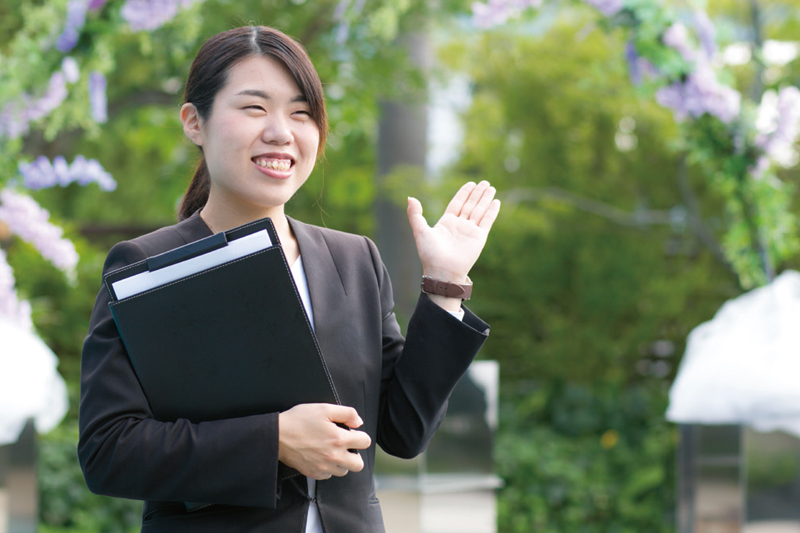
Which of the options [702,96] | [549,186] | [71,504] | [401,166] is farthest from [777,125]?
[71,504]

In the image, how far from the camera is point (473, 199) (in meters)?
1.38

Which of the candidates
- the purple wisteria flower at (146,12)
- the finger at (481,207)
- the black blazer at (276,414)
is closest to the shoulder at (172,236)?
the black blazer at (276,414)

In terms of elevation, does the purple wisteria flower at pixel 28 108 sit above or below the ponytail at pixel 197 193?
above

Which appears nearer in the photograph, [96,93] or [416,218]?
[416,218]

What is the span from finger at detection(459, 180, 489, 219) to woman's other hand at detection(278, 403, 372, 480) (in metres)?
0.40

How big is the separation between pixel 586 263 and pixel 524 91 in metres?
1.18

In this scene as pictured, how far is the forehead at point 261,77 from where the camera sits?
124 cm

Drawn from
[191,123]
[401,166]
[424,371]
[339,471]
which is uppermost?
[401,166]

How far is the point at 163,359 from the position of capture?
113cm

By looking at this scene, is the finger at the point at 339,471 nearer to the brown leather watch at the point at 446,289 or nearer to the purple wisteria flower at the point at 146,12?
the brown leather watch at the point at 446,289

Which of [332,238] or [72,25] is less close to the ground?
[72,25]

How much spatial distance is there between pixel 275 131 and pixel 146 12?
203 cm

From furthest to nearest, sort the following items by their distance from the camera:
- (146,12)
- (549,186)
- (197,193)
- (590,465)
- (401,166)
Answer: (549,186) < (590,465) < (401,166) < (146,12) < (197,193)

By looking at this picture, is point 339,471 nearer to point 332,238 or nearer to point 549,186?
point 332,238
